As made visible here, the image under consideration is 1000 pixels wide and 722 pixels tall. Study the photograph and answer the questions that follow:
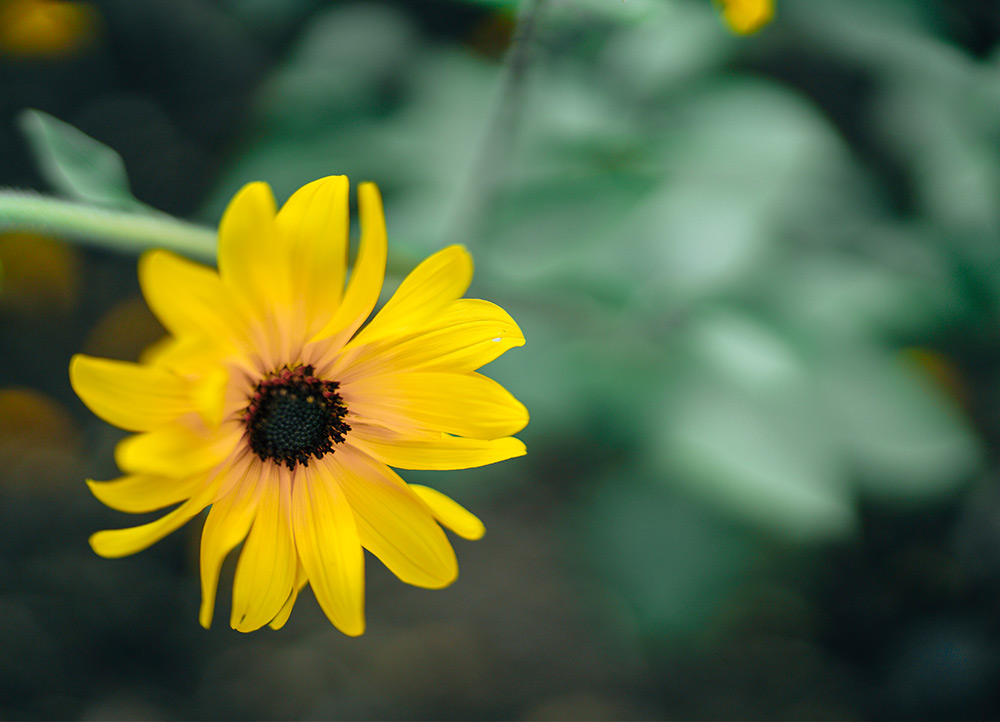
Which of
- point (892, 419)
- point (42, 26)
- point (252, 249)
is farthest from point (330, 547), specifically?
point (42, 26)

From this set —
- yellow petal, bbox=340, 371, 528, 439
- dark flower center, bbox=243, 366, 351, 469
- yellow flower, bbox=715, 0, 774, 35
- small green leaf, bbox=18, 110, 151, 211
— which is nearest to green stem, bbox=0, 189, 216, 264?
small green leaf, bbox=18, 110, 151, 211

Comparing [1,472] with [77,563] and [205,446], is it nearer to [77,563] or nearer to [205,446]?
[77,563]

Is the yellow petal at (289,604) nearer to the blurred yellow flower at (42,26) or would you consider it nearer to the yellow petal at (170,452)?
the yellow petal at (170,452)

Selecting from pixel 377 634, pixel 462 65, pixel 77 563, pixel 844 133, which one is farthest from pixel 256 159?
pixel 844 133

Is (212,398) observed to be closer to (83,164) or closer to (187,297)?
(187,297)

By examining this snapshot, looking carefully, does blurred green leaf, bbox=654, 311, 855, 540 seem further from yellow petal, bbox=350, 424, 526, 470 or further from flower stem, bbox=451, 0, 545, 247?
yellow petal, bbox=350, 424, 526, 470

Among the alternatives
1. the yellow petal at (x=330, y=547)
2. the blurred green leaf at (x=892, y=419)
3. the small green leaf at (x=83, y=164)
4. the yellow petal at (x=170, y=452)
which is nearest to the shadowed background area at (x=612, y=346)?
the blurred green leaf at (x=892, y=419)
